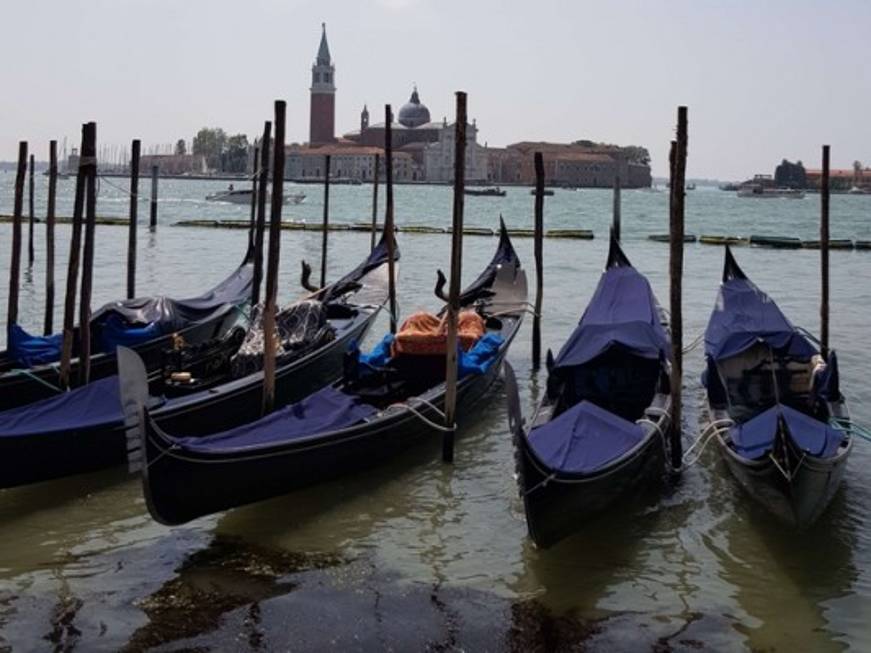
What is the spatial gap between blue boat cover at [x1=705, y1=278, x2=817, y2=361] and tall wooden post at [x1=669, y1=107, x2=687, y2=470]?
50.6 inches

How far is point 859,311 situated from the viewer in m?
16.7

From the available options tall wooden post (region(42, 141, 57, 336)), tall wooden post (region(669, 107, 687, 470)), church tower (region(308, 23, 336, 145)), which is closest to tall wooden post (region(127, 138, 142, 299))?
tall wooden post (region(42, 141, 57, 336))

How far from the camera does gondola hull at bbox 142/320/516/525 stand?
5.74m

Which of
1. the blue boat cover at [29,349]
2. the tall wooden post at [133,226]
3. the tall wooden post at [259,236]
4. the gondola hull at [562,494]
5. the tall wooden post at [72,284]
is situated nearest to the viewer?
the gondola hull at [562,494]

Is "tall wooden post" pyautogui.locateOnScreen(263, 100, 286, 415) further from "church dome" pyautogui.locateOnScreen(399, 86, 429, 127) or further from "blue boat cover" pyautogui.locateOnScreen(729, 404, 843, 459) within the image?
"church dome" pyautogui.locateOnScreen(399, 86, 429, 127)

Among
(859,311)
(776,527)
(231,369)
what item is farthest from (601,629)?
(859,311)

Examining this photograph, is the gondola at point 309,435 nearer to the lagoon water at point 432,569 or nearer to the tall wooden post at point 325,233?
the lagoon water at point 432,569

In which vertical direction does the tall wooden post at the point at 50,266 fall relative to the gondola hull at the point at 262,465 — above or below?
above

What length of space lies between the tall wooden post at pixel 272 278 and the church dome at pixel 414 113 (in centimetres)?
10622

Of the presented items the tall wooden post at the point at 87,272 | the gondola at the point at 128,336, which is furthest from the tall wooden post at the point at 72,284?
the gondola at the point at 128,336

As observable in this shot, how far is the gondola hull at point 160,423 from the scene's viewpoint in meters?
6.50

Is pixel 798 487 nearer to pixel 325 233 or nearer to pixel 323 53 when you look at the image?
pixel 325 233

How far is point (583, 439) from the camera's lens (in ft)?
21.0

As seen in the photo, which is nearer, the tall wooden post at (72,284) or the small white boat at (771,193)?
the tall wooden post at (72,284)
